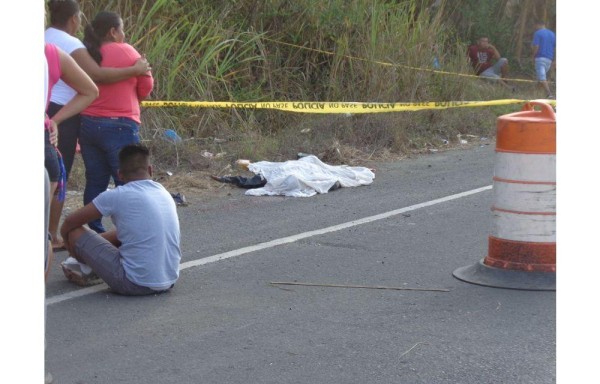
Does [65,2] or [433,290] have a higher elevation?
[65,2]

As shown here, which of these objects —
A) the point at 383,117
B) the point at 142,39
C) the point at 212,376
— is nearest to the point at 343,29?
the point at 383,117

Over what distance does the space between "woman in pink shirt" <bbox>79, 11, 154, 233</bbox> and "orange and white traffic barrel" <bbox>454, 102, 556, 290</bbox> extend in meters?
2.78

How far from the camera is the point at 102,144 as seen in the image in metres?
7.62

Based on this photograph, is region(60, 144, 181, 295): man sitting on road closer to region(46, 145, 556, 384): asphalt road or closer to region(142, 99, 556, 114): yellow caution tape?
region(46, 145, 556, 384): asphalt road

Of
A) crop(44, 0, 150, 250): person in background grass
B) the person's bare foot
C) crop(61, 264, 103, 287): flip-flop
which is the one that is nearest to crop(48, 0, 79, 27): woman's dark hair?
crop(44, 0, 150, 250): person in background grass

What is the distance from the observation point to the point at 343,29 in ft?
50.0

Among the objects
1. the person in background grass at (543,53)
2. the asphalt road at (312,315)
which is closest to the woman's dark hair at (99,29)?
the asphalt road at (312,315)

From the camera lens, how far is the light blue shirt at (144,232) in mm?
6250

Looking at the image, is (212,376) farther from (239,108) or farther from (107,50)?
(239,108)

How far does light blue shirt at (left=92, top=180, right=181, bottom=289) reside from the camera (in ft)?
20.5

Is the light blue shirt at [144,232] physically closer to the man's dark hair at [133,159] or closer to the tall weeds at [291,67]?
the man's dark hair at [133,159]

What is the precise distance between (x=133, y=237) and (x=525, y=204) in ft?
8.48

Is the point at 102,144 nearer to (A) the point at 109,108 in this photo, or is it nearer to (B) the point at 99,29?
(A) the point at 109,108

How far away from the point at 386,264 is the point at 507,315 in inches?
55.0
